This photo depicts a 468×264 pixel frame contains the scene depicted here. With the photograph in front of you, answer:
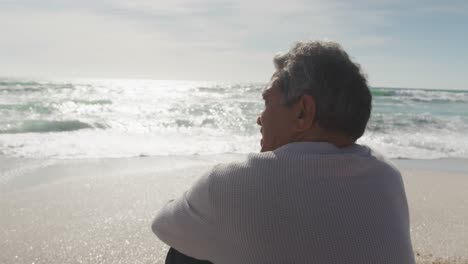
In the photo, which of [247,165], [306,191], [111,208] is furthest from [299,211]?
[111,208]

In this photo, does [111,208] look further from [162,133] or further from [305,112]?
[162,133]

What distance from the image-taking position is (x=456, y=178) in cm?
695

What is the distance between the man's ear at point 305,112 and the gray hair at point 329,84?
0.04 feet

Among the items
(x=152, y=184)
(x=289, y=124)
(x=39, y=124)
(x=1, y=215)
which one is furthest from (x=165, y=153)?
(x=289, y=124)

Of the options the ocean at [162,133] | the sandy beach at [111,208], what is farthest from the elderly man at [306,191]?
the ocean at [162,133]

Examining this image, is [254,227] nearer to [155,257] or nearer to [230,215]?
[230,215]

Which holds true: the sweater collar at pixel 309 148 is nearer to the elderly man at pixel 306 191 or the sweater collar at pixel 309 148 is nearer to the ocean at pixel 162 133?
the elderly man at pixel 306 191

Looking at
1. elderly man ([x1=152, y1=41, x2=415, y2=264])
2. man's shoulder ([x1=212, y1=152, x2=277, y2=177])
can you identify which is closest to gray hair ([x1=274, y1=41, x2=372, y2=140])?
elderly man ([x1=152, y1=41, x2=415, y2=264])

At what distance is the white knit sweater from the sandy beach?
7.73ft

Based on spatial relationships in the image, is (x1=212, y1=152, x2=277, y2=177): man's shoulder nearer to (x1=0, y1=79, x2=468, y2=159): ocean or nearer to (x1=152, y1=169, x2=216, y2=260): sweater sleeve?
(x1=152, y1=169, x2=216, y2=260): sweater sleeve

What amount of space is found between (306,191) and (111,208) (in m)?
3.73

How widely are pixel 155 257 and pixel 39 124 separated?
8970 millimetres

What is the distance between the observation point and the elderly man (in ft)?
4.01

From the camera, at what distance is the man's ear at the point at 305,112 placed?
132 centimetres
